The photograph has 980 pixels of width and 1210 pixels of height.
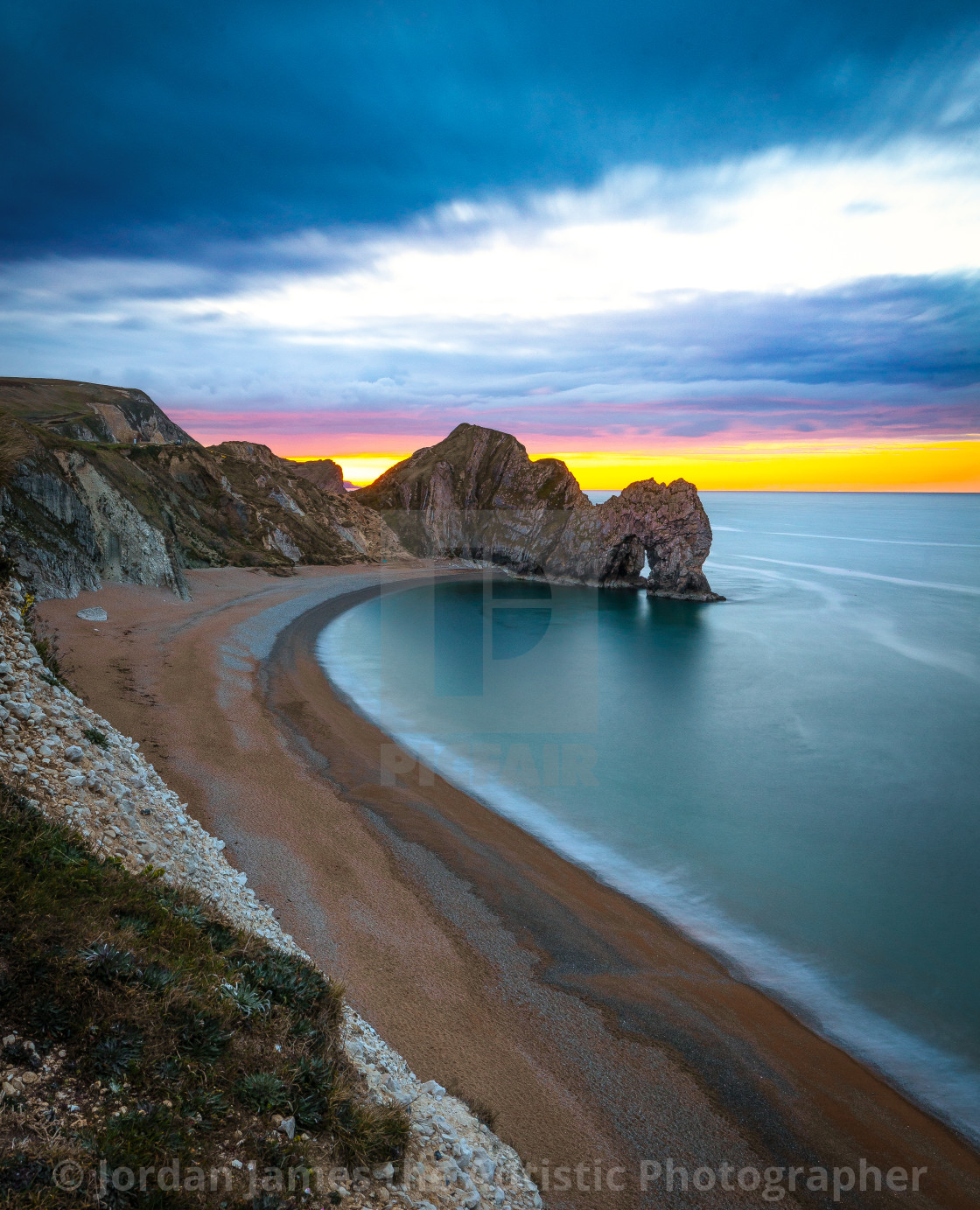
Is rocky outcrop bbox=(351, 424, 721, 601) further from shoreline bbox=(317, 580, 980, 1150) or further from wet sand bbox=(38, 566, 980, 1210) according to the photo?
wet sand bbox=(38, 566, 980, 1210)

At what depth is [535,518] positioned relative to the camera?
76.8m

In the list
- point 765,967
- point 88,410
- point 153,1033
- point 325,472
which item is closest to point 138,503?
point 153,1033

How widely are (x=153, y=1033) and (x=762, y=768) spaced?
20.3 metres

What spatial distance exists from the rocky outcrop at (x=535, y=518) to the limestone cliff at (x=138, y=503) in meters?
9.08

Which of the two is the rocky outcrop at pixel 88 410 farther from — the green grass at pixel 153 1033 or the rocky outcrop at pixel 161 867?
the green grass at pixel 153 1033

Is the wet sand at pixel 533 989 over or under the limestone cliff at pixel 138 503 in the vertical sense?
under

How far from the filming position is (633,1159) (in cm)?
715

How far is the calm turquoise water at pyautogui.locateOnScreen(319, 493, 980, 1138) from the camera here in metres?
11.8

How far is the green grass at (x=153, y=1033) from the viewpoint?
4.50 metres

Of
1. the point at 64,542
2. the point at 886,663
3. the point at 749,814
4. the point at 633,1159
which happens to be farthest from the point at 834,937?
the point at 64,542

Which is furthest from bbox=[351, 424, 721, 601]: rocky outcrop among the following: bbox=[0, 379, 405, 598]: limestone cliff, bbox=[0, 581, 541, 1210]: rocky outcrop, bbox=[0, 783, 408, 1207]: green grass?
bbox=[0, 783, 408, 1207]: green grass

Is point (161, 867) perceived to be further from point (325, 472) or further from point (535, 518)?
point (325, 472)

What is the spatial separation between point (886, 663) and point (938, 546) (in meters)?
80.3

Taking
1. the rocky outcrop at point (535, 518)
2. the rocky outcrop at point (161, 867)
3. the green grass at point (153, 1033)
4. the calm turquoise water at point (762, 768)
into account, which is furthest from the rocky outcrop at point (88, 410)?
the green grass at point (153, 1033)
